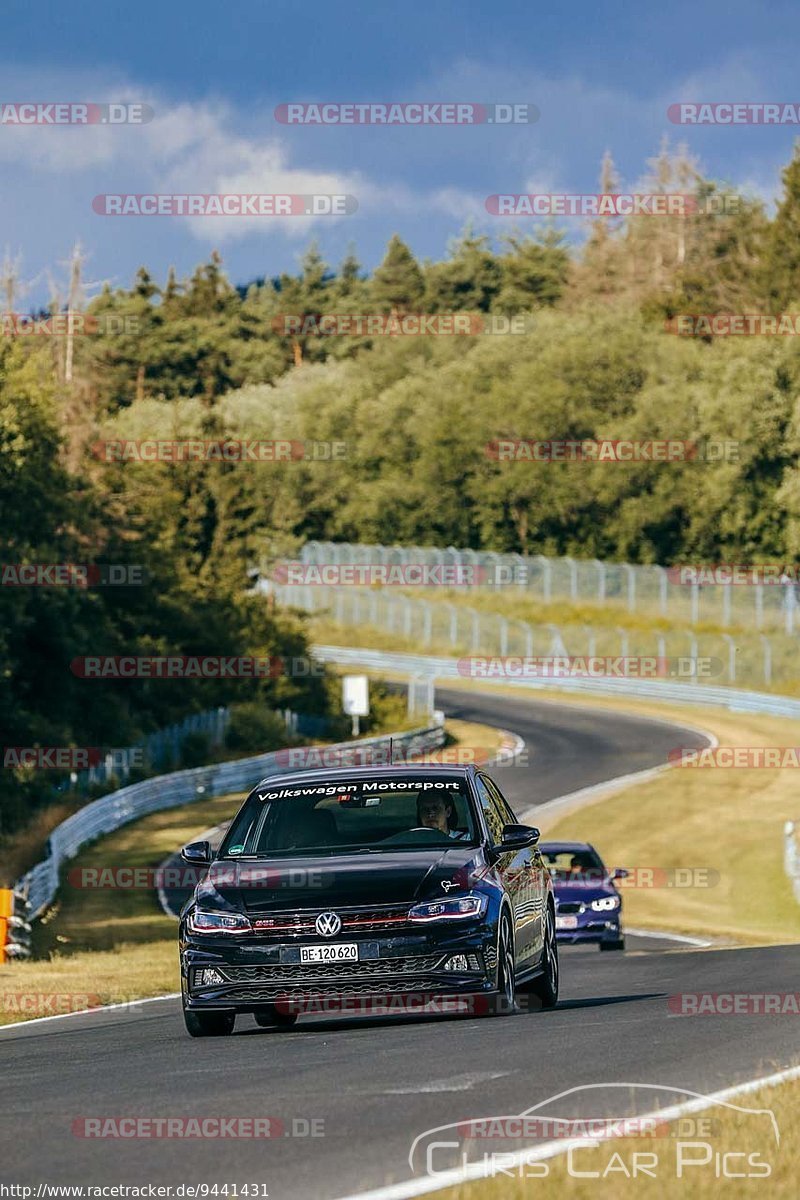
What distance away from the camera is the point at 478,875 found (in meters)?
12.5

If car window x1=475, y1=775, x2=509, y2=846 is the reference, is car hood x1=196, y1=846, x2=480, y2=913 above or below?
below

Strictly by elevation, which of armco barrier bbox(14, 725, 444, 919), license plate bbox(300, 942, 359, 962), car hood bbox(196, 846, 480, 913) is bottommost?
armco barrier bbox(14, 725, 444, 919)

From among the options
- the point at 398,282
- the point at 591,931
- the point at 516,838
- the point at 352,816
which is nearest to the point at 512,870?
the point at 516,838

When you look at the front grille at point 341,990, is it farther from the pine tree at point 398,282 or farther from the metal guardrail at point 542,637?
the pine tree at point 398,282

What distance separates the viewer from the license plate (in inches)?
475

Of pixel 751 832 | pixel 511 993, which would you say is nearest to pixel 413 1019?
pixel 511 993

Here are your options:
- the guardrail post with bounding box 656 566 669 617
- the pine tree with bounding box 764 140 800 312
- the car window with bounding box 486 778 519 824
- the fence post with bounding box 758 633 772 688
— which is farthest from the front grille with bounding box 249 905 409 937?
the pine tree with bounding box 764 140 800 312

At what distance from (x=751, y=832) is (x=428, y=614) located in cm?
4473

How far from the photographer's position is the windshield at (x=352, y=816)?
13102mm

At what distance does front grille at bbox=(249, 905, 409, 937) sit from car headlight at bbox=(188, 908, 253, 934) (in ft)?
0.26

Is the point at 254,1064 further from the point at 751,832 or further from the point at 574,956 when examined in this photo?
the point at 751,832

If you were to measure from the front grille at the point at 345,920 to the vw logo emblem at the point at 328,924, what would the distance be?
0.08ft

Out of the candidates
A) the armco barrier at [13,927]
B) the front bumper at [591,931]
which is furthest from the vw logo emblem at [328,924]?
the front bumper at [591,931]

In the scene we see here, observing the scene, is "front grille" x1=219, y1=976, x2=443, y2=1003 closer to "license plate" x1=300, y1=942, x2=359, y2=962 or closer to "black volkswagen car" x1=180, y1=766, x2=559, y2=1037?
"black volkswagen car" x1=180, y1=766, x2=559, y2=1037
